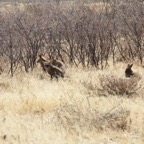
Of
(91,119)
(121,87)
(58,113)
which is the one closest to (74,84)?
(121,87)

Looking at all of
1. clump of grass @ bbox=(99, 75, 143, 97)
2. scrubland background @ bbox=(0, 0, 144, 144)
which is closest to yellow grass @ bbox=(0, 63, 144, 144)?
scrubland background @ bbox=(0, 0, 144, 144)

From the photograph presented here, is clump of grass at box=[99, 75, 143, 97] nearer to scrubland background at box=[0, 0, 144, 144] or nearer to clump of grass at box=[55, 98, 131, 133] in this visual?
scrubland background at box=[0, 0, 144, 144]

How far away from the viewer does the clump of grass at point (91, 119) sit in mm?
6668

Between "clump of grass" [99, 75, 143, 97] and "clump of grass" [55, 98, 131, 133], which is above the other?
"clump of grass" [55, 98, 131, 133]

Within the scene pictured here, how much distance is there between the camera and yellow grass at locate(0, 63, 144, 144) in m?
6.22

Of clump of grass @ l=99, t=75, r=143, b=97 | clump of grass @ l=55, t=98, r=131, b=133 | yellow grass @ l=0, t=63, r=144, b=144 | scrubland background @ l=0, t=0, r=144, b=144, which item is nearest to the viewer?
yellow grass @ l=0, t=63, r=144, b=144

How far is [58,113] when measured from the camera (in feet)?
24.0

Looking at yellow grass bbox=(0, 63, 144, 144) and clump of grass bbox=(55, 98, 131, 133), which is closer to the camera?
yellow grass bbox=(0, 63, 144, 144)

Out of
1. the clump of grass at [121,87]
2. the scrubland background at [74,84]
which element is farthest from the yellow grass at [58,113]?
the clump of grass at [121,87]

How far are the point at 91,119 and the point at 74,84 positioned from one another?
3.58 m

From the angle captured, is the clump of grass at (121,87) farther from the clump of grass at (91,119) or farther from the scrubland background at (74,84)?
the clump of grass at (91,119)

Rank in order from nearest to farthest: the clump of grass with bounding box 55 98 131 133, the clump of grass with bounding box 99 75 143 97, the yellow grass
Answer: the yellow grass, the clump of grass with bounding box 55 98 131 133, the clump of grass with bounding box 99 75 143 97

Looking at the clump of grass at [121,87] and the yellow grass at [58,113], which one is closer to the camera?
the yellow grass at [58,113]

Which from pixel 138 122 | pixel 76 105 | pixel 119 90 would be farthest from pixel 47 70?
A: pixel 138 122
